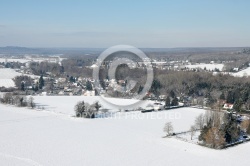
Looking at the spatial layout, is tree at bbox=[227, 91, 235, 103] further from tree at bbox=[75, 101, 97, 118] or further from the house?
tree at bbox=[75, 101, 97, 118]

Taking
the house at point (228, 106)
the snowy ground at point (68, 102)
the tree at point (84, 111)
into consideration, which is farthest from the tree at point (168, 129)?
the house at point (228, 106)

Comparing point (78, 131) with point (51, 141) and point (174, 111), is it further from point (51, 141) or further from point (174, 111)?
point (174, 111)

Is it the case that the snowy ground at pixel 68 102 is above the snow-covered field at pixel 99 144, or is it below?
below

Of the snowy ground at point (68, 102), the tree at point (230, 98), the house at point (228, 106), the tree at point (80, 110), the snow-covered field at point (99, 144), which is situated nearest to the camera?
the snow-covered field at point (99, 144)

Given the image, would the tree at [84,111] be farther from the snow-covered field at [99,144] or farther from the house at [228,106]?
the house at [228,106]

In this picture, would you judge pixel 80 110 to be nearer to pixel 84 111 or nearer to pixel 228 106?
pixel 84 111

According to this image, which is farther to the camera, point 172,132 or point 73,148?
Result: point 172,132

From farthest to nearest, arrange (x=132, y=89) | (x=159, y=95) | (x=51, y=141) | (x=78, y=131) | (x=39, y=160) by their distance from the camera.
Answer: (x=132, y=89), (x=159, y=95), (x=78, y=131), (x=51, y=141), (x=39, y=160)

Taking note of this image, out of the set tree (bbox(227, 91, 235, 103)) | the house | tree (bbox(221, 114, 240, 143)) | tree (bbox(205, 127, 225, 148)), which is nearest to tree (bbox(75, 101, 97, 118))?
tree (bbox(205, 127, 225, 148))

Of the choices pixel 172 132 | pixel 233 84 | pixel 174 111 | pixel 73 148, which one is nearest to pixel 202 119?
pixel 172 132
